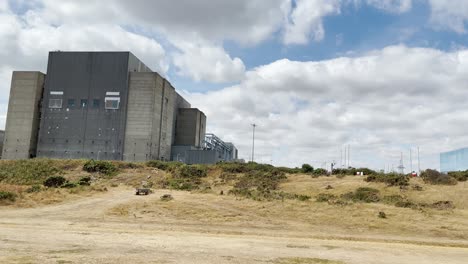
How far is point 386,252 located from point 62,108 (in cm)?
8537

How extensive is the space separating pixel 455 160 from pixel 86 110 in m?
102

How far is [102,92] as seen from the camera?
89938mm

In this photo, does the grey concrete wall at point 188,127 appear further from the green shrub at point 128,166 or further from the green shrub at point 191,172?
the green shrub at point 191,172

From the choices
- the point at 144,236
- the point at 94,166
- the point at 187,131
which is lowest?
the point at 144,236

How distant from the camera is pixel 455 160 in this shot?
117 m

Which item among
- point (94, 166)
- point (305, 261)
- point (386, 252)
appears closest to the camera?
point (305, 261)

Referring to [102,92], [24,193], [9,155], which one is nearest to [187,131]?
[102,92]

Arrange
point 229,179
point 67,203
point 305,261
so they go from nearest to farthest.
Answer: point 305,261
point 67,203
point 229,179

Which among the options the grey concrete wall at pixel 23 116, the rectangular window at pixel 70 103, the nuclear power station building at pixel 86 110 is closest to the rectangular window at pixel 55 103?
the nuclear power station building at pixel 86 110

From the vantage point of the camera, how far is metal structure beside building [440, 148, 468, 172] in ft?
364

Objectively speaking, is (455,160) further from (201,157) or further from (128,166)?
(128,166)

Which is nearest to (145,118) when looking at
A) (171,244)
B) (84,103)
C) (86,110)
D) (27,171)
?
(86,110)

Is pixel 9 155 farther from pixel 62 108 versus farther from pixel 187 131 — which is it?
pixel 187 131

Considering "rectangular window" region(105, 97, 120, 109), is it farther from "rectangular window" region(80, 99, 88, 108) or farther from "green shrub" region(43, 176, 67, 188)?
"green shrub" region(43, 176, 67, 188)
